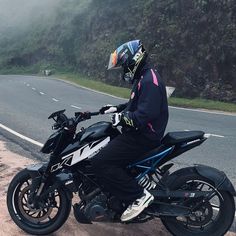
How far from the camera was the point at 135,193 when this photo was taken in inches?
184

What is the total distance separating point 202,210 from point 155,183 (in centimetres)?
56

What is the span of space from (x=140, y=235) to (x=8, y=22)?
67953 millimetres

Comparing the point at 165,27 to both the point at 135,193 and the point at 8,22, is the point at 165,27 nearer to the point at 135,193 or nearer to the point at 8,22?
the point at 135,193

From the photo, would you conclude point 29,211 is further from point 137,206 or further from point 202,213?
point 202,213

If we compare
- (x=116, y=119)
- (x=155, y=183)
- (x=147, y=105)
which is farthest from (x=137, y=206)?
(x=147, y=105)

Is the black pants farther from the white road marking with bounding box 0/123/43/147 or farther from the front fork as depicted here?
the white road marking with bounding box 0/123/43/147

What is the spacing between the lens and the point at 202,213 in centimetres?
479

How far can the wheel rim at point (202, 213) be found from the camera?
4.73 metres

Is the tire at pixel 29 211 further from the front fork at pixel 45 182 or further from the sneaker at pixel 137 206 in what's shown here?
the sneaker at pixel 137 206

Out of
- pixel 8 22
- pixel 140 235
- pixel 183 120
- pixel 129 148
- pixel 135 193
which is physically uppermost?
pixel 129 148

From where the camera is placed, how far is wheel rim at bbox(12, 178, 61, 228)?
5.07m

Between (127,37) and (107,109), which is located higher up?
(107,109)

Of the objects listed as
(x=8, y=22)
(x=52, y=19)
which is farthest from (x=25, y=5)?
(x=52, y=19)

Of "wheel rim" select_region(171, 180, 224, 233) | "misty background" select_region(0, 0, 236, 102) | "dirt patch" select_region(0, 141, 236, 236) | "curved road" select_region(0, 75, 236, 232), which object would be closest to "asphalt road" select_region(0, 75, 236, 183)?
"curved road" select_region(0, 75, 236, 232)
